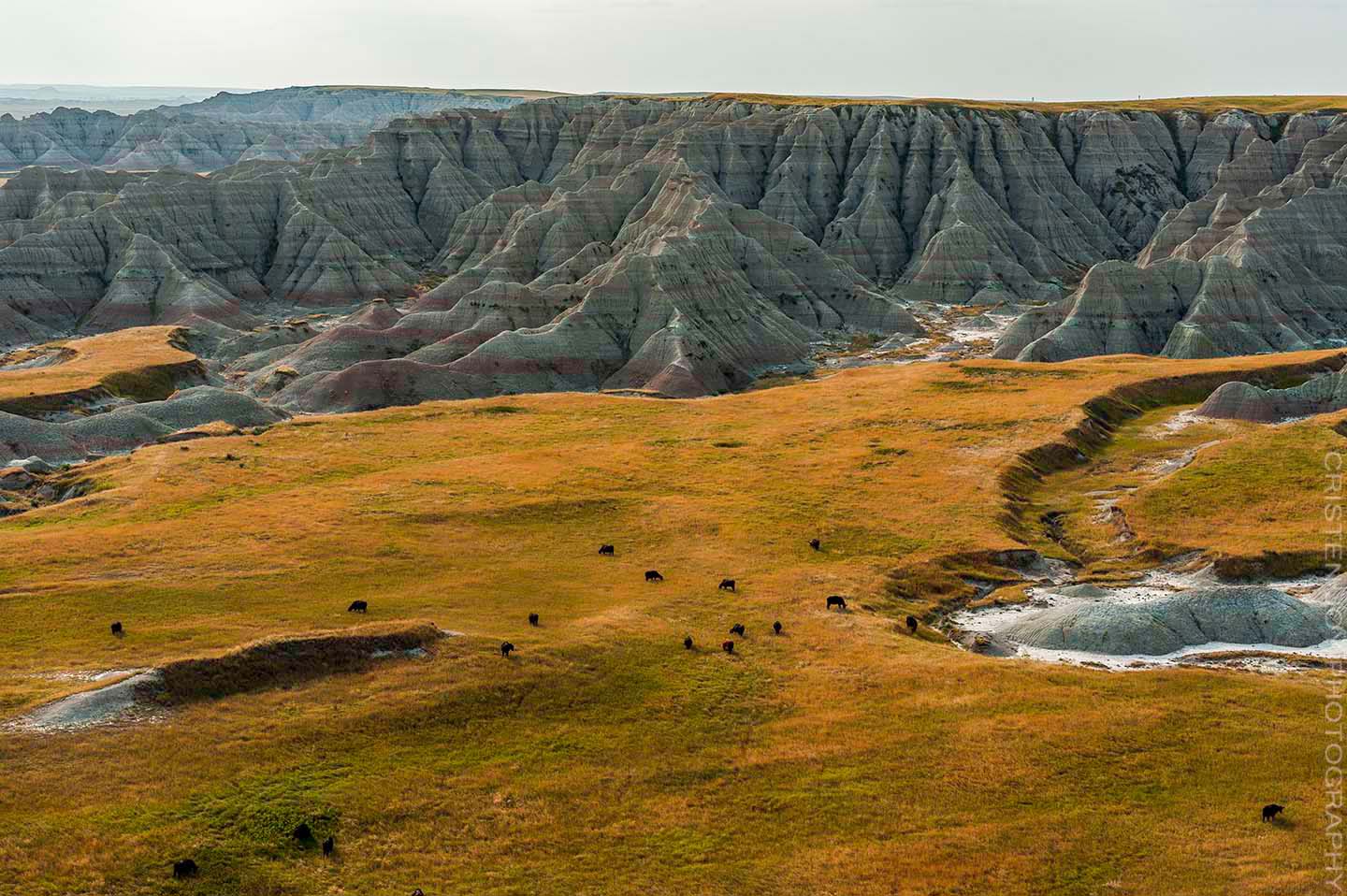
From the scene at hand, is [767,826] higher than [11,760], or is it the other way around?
[11,760]

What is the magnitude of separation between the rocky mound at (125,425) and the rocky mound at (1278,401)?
Answer: 265 feet

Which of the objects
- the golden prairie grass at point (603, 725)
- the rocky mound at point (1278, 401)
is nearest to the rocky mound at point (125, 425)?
the golden prairie grass at point (603, 725)

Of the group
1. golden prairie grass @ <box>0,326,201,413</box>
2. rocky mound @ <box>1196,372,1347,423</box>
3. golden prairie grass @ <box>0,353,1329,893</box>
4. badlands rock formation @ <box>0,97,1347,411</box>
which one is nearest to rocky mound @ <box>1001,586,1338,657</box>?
golden prairie grass @ <box>0,353,1329,893</box>

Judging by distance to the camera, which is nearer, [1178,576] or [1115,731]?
[1115,731]

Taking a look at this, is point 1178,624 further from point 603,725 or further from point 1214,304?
point 1214,304

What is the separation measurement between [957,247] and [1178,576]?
138 m

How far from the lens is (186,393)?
113 meters

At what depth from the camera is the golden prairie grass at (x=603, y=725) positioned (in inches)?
1350

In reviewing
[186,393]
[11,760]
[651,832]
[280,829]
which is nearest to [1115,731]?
[651,832]

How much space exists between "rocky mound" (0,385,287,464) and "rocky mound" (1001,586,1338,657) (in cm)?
7393

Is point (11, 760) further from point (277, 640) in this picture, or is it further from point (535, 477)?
point (535, 477)

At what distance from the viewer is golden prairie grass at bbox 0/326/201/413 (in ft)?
372

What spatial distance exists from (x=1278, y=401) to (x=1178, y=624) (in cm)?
4638

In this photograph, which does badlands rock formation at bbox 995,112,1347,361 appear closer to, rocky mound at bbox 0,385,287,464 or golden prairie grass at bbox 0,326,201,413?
rocky mound at bbox 0,385,287,464
